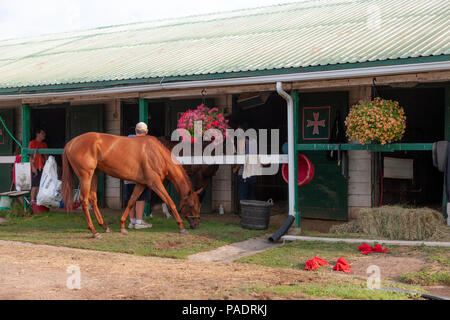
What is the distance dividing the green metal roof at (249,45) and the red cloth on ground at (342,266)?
3.16 metres

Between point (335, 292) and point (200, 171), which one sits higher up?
point (200, 171)

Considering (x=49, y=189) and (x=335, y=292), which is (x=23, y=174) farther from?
(x=335, y=292)

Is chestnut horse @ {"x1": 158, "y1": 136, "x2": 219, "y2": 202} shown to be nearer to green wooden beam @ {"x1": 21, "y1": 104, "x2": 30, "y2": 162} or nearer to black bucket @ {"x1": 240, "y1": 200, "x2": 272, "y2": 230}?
black bucket @ {"x1": 240, "y1": 200, "x2": 272, "y2": 230}

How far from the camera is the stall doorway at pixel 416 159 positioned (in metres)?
11.0

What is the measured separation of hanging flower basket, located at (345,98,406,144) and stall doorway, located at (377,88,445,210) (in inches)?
106

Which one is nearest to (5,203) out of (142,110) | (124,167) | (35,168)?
(35,168)

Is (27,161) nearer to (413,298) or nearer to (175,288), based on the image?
(175,288)

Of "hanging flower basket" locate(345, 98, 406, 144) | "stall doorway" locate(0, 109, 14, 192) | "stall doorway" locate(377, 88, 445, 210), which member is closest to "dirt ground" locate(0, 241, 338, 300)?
"hanging flower basket" locate(345, 98, 406, 144)

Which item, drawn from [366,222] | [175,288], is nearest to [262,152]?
[366,222]

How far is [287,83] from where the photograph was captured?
887cm

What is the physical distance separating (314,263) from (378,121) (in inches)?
106

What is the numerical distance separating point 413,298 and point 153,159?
17.1 feet

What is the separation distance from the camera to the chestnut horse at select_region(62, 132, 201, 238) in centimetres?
872

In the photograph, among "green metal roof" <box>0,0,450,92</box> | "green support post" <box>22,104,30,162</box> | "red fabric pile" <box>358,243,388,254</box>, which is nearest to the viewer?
"red fabric pile" <box>358,243,388,254</box>
